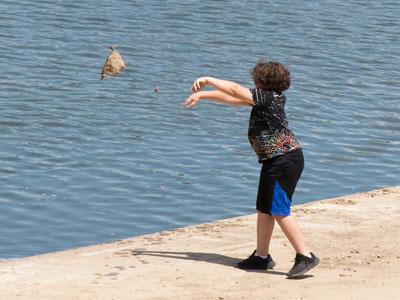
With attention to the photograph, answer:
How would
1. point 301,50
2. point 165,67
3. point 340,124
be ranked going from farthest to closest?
point 301,50
point 165,67
point 340,124

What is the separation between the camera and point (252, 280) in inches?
272

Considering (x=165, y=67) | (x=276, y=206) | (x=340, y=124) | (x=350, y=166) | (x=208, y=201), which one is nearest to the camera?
(x=276, y=206)

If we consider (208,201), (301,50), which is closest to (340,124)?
(208,201)

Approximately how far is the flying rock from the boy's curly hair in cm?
853

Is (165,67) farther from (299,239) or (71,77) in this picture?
(299,239)

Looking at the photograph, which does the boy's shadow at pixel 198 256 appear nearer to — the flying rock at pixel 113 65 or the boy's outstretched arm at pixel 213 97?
the boy's outstretched arm at pixel 213 97

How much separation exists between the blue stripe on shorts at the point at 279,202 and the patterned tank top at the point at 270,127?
0.76 feet

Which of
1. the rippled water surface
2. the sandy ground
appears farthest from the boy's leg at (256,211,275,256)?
the rippled water surface

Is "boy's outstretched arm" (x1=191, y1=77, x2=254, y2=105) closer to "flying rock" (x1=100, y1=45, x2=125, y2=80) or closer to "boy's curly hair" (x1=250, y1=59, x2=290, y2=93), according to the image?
"boy's curly hair" (x1=250, y1=59, x2=290, y2=93)

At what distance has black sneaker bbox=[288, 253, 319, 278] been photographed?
690 cm

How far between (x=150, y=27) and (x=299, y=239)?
12.6 m

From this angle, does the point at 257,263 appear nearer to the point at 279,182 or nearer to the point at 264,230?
the point at 264,230

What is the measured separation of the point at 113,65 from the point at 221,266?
8.51m

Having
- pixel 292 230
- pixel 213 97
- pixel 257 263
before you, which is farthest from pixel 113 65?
pixel 292 230
